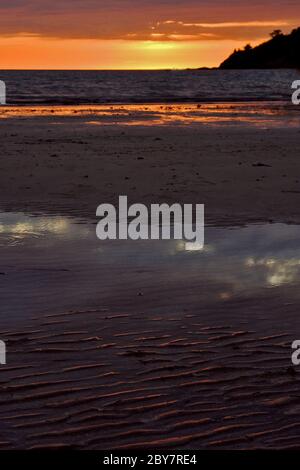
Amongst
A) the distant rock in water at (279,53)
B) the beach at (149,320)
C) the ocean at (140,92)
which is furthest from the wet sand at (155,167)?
the distant rock in water at (279,53)

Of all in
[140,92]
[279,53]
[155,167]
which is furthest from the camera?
[279,53]

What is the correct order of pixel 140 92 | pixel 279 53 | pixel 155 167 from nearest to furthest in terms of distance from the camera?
pixel 155 167 < pixel 140 92 < pixel 279 53

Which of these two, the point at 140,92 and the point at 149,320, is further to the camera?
the point at 140,92

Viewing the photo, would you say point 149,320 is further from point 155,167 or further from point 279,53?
point 279,53

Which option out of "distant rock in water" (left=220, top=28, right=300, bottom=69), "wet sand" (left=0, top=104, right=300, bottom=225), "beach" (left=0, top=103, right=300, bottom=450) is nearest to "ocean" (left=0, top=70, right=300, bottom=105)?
"wet sand" (left=0, top=104, right=300, bottom=225)

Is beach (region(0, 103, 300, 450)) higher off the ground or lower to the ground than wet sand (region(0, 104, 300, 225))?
lower

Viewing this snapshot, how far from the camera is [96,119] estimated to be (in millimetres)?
32656

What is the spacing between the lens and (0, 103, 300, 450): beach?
185 inches

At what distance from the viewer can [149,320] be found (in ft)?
21.6

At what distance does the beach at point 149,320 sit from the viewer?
4707mm

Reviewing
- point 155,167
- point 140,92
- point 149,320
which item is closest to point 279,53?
point 140,92

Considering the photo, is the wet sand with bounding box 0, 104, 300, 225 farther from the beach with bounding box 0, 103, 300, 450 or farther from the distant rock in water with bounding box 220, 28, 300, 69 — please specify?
the distant rock in water with bounding box 220, 28, 300, 69

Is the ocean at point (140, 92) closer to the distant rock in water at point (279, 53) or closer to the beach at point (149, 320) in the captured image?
the beach at point (149, 320)

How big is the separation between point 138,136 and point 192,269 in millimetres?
16191
